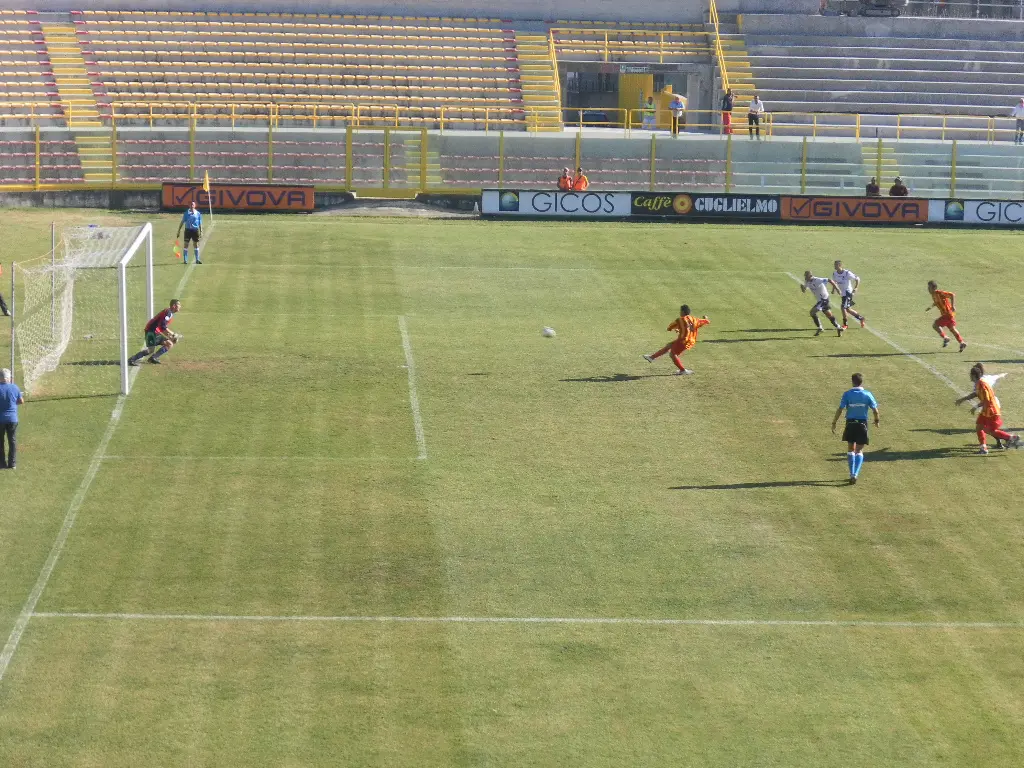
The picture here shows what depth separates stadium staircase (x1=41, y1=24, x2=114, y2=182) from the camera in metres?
51.8

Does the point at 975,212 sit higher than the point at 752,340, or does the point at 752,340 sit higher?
the point at 975,212

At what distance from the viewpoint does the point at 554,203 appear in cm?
4991

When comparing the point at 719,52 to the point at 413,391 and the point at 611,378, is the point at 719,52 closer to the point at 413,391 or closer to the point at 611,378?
the point at 611,378

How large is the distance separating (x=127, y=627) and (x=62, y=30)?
45686mm

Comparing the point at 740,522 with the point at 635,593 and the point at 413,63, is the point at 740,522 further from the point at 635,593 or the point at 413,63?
the point at 413,63

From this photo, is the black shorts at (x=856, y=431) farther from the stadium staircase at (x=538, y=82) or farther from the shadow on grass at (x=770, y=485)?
the stadium staircase at (x=538, y=82)

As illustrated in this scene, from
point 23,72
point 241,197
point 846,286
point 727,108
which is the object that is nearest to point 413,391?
point 846,286

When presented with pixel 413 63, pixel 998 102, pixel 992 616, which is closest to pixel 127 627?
pixel 992 616

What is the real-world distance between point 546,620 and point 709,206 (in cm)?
3370

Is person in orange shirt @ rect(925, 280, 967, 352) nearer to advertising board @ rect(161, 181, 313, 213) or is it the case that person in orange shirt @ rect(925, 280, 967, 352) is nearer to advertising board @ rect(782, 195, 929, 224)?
advertising board @ rect(782, 195, 929, 224)

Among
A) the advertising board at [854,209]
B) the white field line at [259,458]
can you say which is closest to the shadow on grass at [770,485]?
the white field line at [259,458]

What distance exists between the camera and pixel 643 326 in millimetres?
35031

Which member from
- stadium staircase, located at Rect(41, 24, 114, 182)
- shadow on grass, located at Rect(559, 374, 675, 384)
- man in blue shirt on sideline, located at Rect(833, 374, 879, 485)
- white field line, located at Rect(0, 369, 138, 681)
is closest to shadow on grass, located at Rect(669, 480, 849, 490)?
man in blue shirt on sideline, located at Rect(833, 374, 879, 485)

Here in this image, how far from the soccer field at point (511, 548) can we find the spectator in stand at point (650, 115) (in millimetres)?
25752
